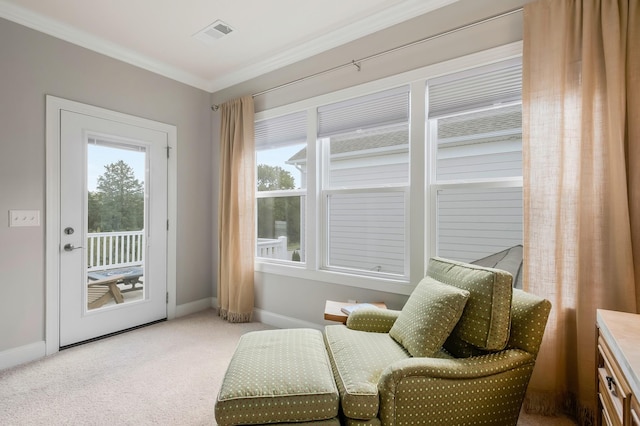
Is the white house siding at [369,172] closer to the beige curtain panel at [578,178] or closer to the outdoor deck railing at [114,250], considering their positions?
the beige curtain panel at [578,178]

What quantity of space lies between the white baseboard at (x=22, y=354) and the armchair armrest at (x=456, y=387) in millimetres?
2822

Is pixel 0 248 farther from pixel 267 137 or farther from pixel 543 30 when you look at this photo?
pixel 543 30

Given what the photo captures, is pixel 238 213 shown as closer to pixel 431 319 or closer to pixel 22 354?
pixel 22 354

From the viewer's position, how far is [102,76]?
2896 millimetres

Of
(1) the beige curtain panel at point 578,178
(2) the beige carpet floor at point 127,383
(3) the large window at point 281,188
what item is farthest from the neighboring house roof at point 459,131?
(2) the beige carpet floor at point 127,383

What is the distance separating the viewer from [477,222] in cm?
223

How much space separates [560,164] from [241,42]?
106 inches

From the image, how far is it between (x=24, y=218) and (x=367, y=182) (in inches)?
109

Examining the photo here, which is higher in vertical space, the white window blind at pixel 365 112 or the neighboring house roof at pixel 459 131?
the white window blind at pixel 365 112

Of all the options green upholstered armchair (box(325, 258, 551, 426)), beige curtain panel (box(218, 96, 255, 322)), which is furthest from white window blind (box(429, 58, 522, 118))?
beige curtain panel (box(218, 96, 255, 322))

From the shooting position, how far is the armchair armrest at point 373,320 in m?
1.95

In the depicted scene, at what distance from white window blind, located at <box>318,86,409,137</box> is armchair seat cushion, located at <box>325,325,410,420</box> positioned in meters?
1.64

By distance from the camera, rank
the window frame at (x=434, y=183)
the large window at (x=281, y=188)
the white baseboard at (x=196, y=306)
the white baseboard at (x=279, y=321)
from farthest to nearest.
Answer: the white baseboard at (x=196, y=306) → the large window at (x=281, y=188) → the white baseboard at (x=279, y=321) → the window frame at (x=434, y=183)

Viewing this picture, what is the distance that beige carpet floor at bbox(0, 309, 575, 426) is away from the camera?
1.78 metres
